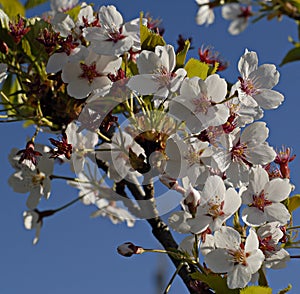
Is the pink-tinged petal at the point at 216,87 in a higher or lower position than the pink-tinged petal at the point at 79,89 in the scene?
lower

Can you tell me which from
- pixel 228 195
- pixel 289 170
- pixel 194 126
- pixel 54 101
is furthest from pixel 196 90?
pixel 54 101

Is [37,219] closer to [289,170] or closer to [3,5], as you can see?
[3,5]

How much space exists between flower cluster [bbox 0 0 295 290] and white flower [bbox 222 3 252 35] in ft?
4.52

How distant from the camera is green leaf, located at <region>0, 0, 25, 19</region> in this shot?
4.49 ft

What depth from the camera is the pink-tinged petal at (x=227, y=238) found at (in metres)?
0.92

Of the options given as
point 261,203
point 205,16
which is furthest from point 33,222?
point 205,16

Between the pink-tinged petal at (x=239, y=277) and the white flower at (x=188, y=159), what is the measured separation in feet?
0.49

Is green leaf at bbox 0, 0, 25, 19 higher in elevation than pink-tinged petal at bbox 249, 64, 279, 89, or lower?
higher

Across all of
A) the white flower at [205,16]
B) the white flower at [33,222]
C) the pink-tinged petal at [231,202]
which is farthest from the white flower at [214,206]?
the white flower at [205,16]

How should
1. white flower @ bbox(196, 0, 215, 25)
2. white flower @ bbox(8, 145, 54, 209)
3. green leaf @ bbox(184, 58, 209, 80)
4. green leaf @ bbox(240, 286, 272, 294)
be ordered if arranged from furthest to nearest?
1. white flower @ bbox(196, 0, 215, 25)
2. white flower @ bbox(8, 145, 54, 209)
3. green leaf @ bbox(184, 58, 209, 80)
4. green leaf @ bbox(240, 286, 272, 294)

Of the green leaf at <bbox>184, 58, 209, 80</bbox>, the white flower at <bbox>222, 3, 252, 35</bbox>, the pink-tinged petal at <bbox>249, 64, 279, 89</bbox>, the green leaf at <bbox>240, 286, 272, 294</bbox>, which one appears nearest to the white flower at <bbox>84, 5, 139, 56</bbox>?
the green leaf at <bbox>184, 58, 209, 80</bbox>

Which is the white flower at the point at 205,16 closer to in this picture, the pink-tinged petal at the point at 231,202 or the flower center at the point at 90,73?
the flower center at the point at 90,73

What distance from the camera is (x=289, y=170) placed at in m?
1.08

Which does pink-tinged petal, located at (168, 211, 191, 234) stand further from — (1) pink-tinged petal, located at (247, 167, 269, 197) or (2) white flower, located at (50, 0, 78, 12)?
(2) white flower, located at (50, 0, 78, 12)
